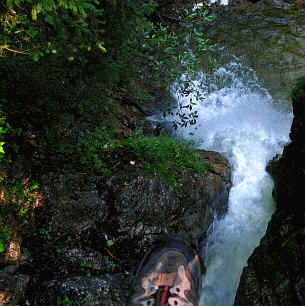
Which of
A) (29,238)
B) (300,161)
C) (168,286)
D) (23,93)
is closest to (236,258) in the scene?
(168,286)

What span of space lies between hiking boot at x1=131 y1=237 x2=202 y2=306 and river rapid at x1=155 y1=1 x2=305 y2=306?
111 centimetres

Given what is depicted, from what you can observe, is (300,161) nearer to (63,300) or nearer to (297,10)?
(63,300)

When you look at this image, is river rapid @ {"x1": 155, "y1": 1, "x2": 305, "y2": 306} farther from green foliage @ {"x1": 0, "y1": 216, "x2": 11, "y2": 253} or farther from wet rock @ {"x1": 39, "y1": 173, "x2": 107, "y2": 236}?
green foliage @ {"x1": 0, "y1": 216, "x2": 11, "y2": 253}

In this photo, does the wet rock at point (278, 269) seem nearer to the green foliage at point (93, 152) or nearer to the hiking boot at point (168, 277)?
the hiking boot at point (168, 277)

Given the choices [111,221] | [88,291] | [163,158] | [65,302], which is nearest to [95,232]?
[111,221]

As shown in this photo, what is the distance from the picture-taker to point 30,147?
3.29 metres

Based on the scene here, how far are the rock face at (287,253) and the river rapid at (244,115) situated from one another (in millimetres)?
1421

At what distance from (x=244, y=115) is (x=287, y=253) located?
229 inches

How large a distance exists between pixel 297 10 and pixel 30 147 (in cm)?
1316

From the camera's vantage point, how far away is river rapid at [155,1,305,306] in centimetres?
514

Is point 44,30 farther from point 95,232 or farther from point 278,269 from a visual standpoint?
point 278,269

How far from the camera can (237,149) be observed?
23.5 feet

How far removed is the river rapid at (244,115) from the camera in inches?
202

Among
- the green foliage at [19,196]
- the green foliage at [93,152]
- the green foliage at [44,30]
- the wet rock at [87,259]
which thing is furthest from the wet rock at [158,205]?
the green foliage at [44,30]
